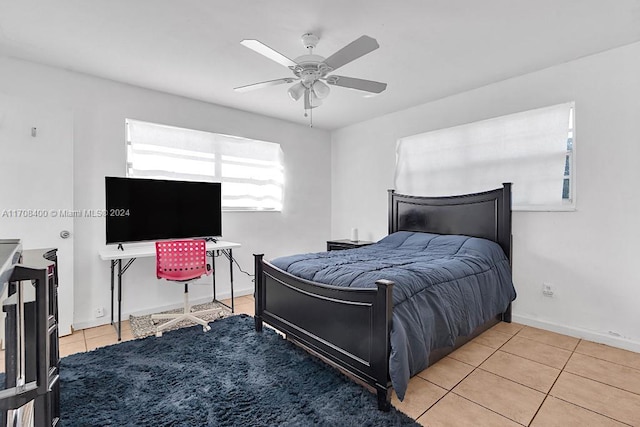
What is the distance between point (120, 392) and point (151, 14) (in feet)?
8.67

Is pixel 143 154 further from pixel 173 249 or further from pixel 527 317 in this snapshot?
pixel 527 317

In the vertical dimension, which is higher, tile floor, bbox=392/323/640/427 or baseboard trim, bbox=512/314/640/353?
baseboard trim, bbox=512/314/640/353

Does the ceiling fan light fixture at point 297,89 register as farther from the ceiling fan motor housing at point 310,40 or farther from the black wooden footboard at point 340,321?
the black wooden footboard at point 340,321

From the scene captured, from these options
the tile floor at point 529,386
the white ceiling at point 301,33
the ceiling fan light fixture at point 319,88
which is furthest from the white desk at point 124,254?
the tile floor at point 529,386

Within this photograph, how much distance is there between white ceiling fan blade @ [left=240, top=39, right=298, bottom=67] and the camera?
1.98 meters

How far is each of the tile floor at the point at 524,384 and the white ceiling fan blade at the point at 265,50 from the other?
2393 mm

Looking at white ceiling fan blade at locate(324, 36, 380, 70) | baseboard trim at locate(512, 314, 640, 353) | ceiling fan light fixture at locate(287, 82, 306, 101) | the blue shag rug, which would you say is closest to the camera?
the blue shag rug

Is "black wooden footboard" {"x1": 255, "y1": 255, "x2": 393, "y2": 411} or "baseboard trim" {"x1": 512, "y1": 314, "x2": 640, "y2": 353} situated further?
"baseboard trim" {"x1": 512, "y1": 314, "x2": 640, "y2": 353}

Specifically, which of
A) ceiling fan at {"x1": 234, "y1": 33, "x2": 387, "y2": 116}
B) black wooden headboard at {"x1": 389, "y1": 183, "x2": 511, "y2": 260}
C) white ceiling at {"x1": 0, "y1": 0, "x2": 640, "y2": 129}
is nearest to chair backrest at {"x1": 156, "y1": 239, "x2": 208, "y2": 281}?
ceiling fan at {"x1": 234, "y1": 33, "x2": 387, "y2": 116}

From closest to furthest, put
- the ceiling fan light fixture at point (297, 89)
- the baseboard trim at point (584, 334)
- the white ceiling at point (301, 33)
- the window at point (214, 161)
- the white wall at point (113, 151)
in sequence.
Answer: the white ceiling at point (301, 33), the ceiling fan light fixture at point (297, 89), the baseboard trim at point (584, 334), the white wall at point (113, 151), the window at point (214, 161)

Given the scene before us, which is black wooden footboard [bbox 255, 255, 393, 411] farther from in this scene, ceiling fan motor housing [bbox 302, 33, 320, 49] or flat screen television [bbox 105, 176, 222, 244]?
ceiling fan motor housing [bbox 302, 33, 320, 49]

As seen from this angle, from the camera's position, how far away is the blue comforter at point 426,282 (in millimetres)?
1986

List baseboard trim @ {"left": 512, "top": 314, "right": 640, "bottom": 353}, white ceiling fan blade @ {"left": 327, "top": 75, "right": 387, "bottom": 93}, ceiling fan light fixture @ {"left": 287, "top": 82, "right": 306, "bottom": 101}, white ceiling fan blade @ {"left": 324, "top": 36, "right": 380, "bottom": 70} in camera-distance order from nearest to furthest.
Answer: white ceiling fan blade @ {"left": 324, "top": 36, "right": 380, "bottom": 70}, white ceiling fan blade @ {"left": 327, "top": 75, "right": 387, "bottom": 93}, ceiling fan light fixture @ {"left": 287, "top": 82, "right": 306, "bottom": 101}, baseboard trim @ {"left": 512, "top": 314, "right": 640, "bottom": 353}

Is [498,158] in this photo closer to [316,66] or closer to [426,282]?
[426,282]
